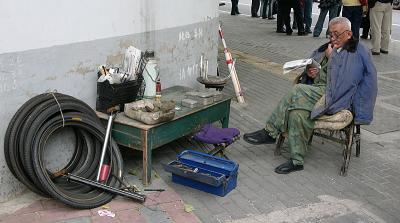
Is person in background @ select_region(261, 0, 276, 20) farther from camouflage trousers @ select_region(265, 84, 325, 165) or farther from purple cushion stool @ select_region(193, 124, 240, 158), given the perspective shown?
purple cushion stool @ select_region(193, 124, 240, 158)

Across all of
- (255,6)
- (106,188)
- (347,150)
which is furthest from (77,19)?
(255,6)

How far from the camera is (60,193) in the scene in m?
3.81

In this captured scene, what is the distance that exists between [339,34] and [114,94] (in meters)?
2.22

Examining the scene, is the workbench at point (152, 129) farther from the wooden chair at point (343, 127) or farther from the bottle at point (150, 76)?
the wooden chair at point (343, 127)

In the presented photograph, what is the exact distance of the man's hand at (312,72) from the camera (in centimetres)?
520

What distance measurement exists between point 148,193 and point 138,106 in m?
0.79

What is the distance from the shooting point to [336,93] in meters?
4.74

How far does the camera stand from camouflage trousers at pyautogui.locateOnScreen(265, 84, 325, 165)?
15.9 feet

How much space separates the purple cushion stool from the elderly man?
558 millimetres

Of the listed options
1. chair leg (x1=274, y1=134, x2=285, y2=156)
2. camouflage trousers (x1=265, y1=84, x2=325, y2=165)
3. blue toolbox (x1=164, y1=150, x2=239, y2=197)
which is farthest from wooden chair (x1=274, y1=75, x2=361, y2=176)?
blue toolbox (x1=164, y1=150, x2=239, y2=197)

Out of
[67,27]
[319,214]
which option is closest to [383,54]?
[319,214]

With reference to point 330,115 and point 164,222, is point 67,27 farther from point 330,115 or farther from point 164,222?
point 330,115

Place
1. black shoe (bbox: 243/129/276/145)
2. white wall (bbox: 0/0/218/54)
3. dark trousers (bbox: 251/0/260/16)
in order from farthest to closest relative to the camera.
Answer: dark trousers (bbox: 251/0/260/16) → black shoe (bbox: 243/129/276/145) → white wall (bbox: 0/0/218/54)

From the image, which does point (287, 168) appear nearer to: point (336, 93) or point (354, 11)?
point (336, 93)
